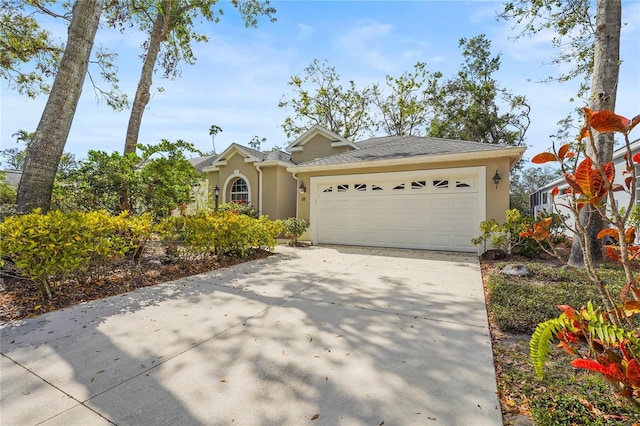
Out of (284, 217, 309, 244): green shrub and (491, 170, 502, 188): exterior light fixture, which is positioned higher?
(491, 170, 502, 188): exterior light fixture

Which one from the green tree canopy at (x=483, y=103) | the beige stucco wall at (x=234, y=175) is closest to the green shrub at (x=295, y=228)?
the beige stucco wall at (x=234, y=175)

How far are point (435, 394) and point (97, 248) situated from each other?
5083 mm

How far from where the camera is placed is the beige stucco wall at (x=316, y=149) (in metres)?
15.1

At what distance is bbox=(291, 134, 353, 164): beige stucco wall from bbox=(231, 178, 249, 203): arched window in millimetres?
2930

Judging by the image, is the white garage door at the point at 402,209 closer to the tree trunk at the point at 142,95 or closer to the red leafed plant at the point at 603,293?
the tree trunk at the point at 142,95

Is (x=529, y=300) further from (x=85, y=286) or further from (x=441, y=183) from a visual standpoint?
(x=85, y=286)

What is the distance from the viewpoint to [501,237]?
25.3 feet

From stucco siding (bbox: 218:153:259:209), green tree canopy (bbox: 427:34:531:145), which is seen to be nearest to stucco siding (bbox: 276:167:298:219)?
stucco siding (bbox: 218:153:259:209)

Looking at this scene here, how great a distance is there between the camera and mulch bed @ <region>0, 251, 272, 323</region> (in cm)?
404

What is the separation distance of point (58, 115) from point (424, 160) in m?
8.85

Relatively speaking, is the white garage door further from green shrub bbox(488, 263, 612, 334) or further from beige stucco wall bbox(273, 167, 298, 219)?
green shrub bbox(488, 263, 612, 334)

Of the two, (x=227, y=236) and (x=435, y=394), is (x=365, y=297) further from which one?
(x=227, y=236)

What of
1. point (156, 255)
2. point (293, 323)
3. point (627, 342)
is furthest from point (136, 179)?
point (627, 342)

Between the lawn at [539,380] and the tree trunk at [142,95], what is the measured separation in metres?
9.93
